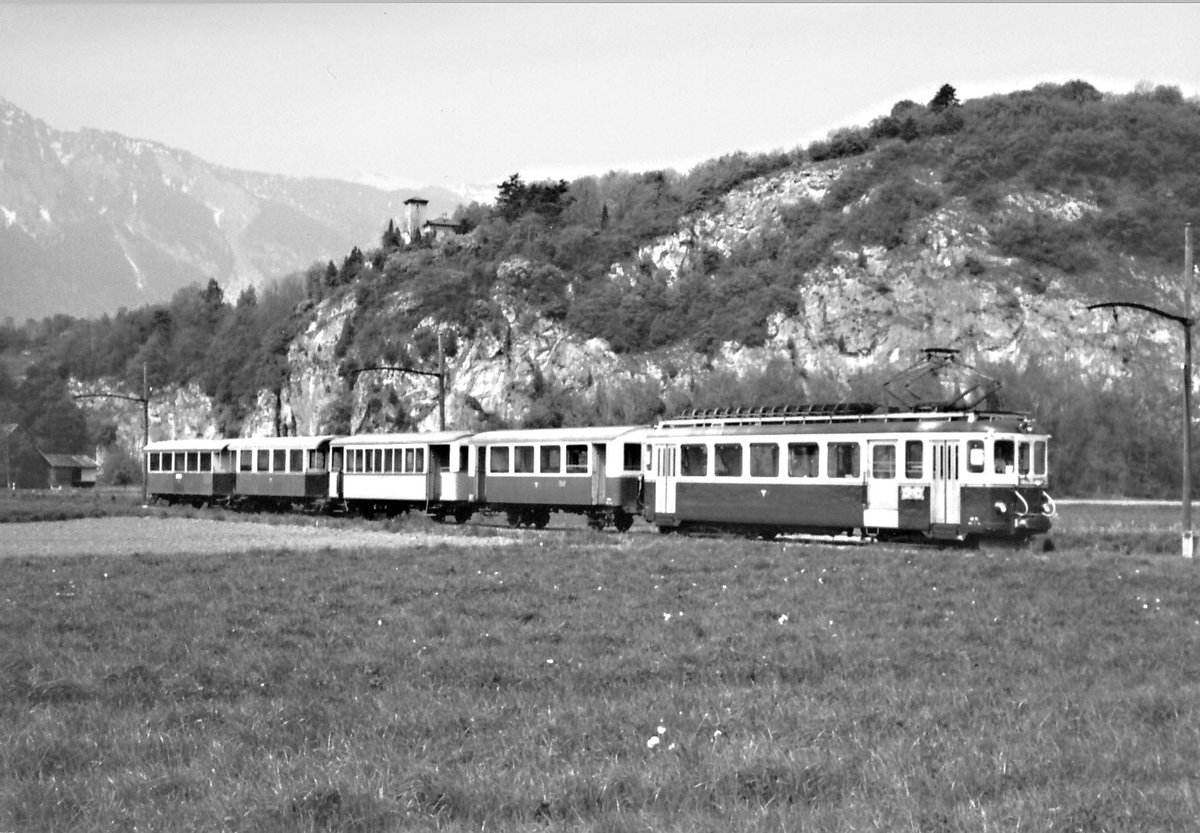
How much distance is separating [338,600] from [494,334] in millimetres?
105010

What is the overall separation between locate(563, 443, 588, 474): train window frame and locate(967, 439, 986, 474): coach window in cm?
1423

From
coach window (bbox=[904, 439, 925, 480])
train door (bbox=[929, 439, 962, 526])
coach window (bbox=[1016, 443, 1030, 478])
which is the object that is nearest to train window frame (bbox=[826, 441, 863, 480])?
coach window (bbox=[904, 439, 925, 480])

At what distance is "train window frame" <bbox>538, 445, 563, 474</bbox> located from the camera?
4238 cm

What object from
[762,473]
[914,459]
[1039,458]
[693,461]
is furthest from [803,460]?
[1039,458]

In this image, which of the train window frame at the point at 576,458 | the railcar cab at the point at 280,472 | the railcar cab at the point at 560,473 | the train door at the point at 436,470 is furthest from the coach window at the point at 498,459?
the railcar cab at the point at 280,472

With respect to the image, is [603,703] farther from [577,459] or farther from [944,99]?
[944,99]

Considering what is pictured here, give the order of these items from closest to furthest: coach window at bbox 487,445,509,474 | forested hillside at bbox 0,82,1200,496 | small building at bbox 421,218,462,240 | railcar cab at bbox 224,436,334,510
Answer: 1. coach window at bbox 487,445,509,474
2. railcar cab at bbox 224,436,334,510
3. forested hillside at bbox 0,82,1200,496
4. small building at bbox 421,218,462,240

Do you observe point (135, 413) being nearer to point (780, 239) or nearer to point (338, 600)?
point (780, 239)

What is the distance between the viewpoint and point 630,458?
40.4 meters

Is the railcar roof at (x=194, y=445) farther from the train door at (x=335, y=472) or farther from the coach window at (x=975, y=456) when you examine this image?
the coach window at (x=975, y=456)

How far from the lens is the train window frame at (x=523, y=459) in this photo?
43.8 m

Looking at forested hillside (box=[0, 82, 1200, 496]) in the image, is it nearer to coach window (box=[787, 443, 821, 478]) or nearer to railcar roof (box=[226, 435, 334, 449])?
railcar roof (box=[226, 435, 334, 449])

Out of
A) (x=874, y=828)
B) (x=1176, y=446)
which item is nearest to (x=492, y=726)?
(x=874, y=828)

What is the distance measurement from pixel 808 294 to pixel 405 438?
213 feet
